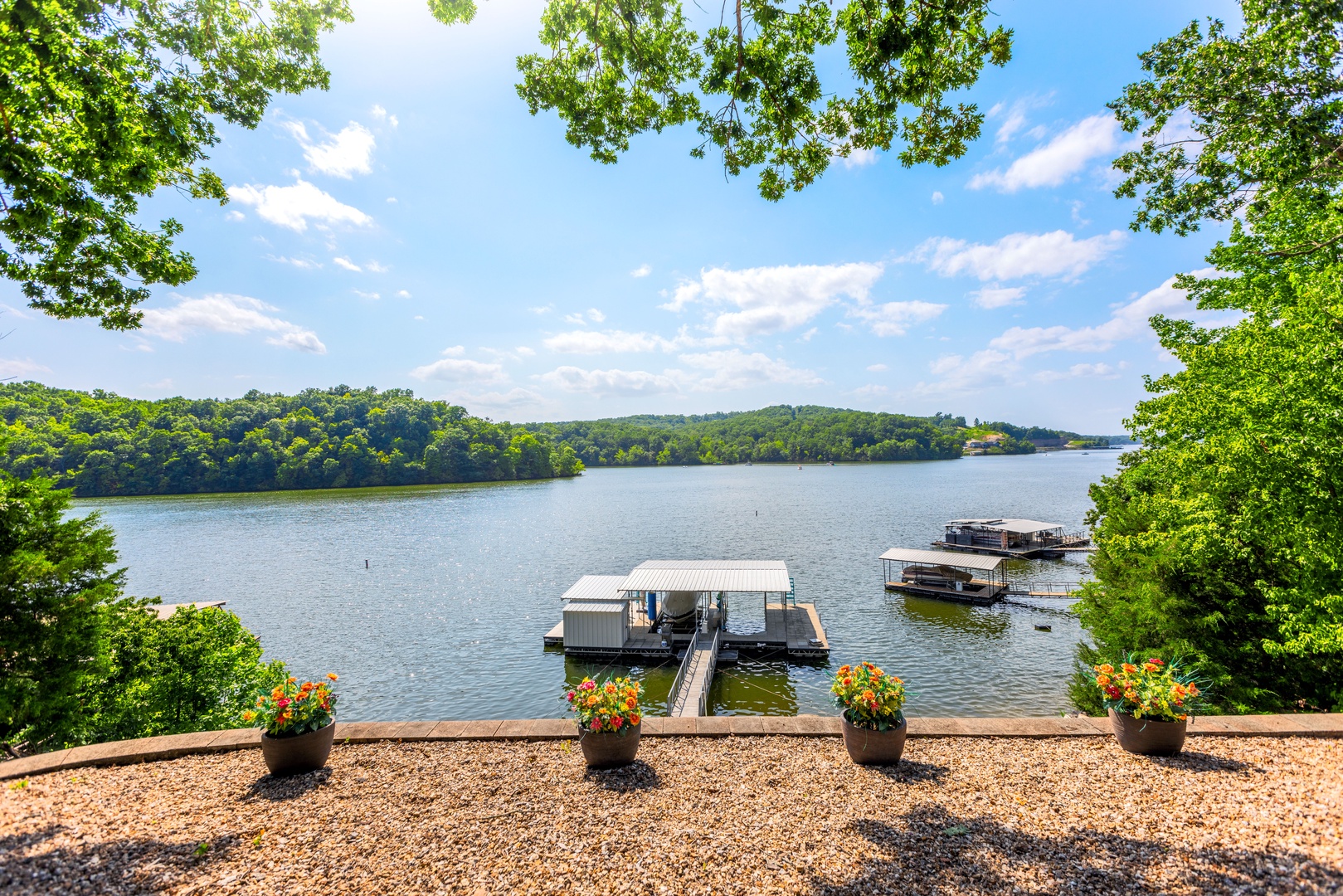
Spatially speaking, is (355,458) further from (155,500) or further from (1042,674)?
(1042,674)

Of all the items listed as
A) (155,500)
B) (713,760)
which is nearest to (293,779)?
(713,760)

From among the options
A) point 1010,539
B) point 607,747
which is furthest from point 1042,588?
point 607,747

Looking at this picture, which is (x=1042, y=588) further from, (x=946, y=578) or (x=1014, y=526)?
(x=1014, y=526)

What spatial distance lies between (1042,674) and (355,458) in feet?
366

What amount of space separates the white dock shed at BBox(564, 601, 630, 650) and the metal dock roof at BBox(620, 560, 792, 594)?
1.04 meters

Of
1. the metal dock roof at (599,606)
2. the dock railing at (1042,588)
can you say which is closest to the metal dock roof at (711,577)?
the metal dock roof at (599,606)

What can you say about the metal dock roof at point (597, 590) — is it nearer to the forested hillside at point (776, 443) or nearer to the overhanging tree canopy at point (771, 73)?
the overhanging tree canopy at point (771, 73)

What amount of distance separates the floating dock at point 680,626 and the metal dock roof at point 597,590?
1.6 inches

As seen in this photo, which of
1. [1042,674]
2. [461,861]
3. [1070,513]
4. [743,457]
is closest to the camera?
[461,861]

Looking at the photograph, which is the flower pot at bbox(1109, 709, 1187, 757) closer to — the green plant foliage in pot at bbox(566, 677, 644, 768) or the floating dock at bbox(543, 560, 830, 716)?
the green plant foliage in pot at bbox(566, 677, 644, 768)

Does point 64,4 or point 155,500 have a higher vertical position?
point 64,4

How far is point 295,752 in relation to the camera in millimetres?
6066

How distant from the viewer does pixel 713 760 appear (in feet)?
21.0

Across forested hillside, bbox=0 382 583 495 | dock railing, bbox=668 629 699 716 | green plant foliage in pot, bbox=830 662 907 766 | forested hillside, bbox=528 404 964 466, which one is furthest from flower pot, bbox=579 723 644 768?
forested hillside, bbox=528 404 964 466
